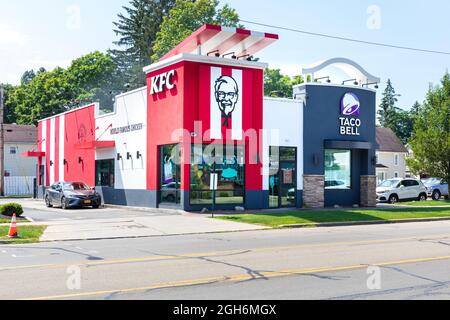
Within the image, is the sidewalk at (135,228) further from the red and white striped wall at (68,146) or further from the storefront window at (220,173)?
the red and white striped wall at (68,146)

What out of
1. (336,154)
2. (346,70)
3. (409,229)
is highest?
(346,70)

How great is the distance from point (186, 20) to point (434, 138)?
89.2ft

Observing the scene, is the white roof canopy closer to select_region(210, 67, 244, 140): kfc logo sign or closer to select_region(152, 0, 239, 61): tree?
select_region(210, 67, 244, 140): kfc logo sign

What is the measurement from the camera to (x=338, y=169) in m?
29.8

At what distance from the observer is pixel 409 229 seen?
1923cm

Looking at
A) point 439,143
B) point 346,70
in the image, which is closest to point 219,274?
point 346,70

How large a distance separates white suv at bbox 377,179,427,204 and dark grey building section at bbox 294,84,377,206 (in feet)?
20.4

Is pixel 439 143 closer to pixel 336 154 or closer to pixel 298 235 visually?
pixel 336 154

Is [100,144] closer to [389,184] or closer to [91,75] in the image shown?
[389,184]

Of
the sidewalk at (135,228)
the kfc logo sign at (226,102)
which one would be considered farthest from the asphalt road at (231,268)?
the kfc logo sign at (226,102)

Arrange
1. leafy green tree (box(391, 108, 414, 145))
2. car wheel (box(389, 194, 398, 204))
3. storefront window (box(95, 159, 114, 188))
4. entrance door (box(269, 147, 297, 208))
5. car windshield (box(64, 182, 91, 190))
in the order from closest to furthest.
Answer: entrance door (box(269, 147, 297, 208)) < car windshield (box(64, 182, 91, 190)) < storefront window (box(95, 159, 114, 188)) < car wheel (box(389, 194, 398, 204)) < leafy green tree (box(391, 108, 414, 145))

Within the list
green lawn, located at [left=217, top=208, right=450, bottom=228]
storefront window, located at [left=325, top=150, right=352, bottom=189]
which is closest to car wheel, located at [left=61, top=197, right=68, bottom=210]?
green lawn, located at [left=217, top=208, right=450, bottom=228]

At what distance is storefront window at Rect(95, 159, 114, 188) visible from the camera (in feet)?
105
